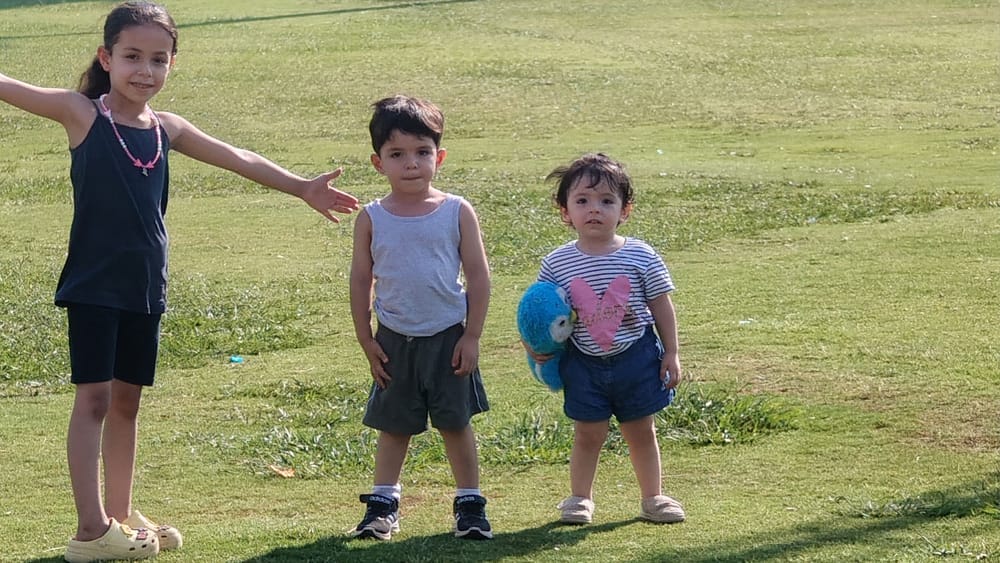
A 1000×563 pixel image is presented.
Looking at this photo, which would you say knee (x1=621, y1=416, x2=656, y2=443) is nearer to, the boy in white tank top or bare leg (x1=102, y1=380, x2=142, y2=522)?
the boy in white tank top

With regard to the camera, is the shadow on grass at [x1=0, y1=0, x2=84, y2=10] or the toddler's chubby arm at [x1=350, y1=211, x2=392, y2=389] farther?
the shadow on grass at [x1=0, y1=0, x2=84, y2=10]

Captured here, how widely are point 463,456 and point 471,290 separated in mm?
540

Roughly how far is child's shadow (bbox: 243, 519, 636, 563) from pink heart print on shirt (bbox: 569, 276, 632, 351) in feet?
2.03

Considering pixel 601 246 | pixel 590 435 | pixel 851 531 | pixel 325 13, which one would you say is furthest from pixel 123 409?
pixel 325 13

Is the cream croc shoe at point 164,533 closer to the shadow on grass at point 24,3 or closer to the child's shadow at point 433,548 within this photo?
the child's shadow at point 433,548

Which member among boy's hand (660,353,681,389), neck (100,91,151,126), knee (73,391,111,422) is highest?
neck (100,91,151,126)

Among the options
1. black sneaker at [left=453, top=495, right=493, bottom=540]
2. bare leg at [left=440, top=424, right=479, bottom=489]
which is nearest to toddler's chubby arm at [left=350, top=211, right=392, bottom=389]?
bare leg at [left=440, top=424, right=479, bottom=489]

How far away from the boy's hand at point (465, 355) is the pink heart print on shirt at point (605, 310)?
42 cm

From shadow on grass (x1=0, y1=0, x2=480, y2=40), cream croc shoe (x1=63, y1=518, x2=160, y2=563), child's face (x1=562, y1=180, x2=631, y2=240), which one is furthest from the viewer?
shadow on grass (x1=0, y1=0, x2=480, y2=40)

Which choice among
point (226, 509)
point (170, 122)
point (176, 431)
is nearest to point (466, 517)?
point (226, 509)

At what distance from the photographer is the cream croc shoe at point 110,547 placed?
4.54 metres

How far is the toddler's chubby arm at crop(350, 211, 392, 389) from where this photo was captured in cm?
482

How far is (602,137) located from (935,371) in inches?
474

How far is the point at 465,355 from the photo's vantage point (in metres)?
4.76
